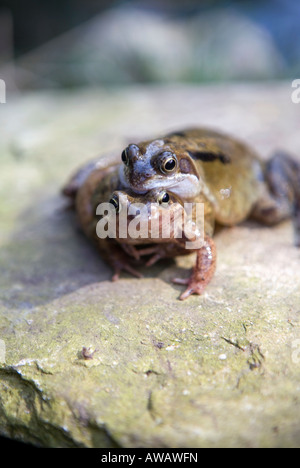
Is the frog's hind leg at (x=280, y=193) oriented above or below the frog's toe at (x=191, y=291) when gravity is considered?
above

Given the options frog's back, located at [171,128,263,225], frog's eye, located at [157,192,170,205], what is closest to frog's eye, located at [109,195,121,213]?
frog's eye, located at [157,192,170,205]

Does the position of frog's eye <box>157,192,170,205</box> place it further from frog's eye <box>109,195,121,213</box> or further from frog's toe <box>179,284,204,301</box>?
frog's toe <box>179,284,204,301</box>

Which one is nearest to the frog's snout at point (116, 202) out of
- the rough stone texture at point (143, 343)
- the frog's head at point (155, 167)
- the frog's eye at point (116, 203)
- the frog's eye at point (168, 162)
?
the frog's eye at point (116, 203)

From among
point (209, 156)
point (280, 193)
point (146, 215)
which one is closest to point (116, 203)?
point (146, 215)

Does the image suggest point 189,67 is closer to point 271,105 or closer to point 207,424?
point 271,105

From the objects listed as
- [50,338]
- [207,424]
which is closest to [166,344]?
[207,424]

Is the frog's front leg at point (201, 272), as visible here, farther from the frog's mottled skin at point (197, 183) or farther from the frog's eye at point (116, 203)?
the frog's eye at point (116, 203)
